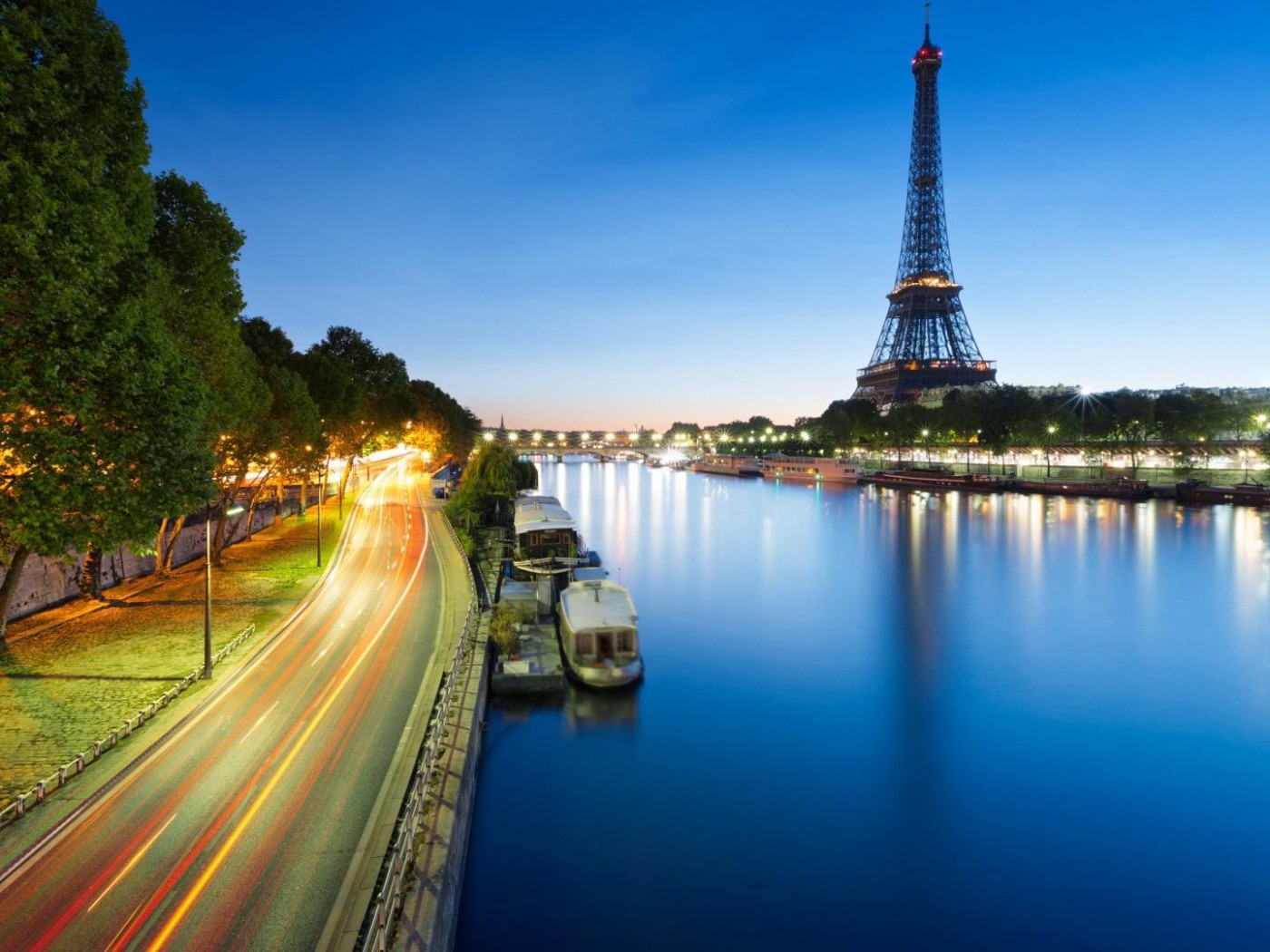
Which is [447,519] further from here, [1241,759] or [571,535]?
[1241,759]

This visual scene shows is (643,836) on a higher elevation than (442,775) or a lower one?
lower

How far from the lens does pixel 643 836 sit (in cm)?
2369

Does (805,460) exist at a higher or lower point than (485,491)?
higher

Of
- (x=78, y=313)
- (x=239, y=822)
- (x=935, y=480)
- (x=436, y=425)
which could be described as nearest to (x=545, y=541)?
(x=78, y=313)

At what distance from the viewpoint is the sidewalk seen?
2162cm

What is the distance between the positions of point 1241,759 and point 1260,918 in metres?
12.0

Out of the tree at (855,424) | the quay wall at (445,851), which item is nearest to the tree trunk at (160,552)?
the quay wall at (445,851)

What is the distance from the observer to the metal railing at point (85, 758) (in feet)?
57.6

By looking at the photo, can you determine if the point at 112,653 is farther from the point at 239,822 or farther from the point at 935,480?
the point at 935,480

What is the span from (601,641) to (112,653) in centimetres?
2071

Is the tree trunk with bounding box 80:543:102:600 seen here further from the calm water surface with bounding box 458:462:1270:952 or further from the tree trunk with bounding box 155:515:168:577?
the calm water surface with bounding box 458:462:1270:952

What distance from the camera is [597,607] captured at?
123ft

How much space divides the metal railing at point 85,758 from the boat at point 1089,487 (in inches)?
5068

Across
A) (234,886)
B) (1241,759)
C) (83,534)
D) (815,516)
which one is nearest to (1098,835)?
(1241,759)
